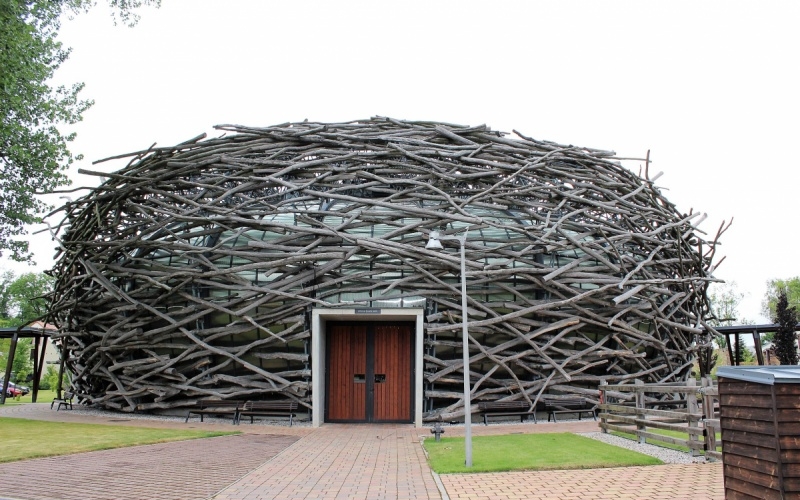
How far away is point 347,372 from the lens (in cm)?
1728

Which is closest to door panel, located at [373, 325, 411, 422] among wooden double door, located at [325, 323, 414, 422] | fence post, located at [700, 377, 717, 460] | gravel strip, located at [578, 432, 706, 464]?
wooden double door, located at [325, 323, 414, 422]

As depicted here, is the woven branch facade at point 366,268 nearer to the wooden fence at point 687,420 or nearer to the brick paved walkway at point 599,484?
the wooden fence at point 687,420

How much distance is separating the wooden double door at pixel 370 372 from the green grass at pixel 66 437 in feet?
13.0

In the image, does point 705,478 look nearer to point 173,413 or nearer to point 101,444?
point 101,444

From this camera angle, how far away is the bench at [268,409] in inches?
635

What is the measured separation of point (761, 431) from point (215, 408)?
13.8 m

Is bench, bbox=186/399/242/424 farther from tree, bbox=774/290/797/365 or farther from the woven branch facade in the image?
tree, bbox=774/290/797/365

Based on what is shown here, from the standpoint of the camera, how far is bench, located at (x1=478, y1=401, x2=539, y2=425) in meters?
16.1

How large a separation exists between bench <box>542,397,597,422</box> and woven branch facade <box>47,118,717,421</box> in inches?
10.5

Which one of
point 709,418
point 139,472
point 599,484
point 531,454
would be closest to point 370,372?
point 531,454

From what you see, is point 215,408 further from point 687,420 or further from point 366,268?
point 687,420

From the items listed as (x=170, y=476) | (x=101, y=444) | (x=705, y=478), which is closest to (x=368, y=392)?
(x=101, y=444)

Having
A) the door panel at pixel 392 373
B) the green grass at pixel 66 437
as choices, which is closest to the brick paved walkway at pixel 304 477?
the green grass at pixel 66 437

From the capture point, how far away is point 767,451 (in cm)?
591
